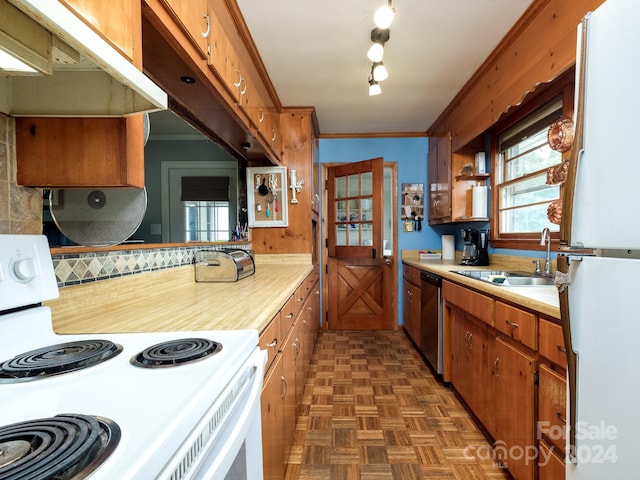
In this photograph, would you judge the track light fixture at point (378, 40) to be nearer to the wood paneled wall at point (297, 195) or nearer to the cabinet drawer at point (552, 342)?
the wood paneled wall at point (297, 195)

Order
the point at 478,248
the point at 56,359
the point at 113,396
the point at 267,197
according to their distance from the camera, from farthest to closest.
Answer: the point at 267,197, the point at 478,248, the point at 56,359, the point at 113,396

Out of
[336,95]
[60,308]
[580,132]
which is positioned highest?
[336,95]

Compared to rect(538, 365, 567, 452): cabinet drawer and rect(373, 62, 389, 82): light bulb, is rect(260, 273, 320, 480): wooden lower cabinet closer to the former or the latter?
rect(538, 365, 567, 452): cabinet drawer

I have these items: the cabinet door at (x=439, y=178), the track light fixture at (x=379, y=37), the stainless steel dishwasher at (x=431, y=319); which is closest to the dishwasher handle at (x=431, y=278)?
the stainless steel dishwasher at (x=431, y=319)

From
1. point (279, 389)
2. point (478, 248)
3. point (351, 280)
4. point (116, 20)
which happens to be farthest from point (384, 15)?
point (351, 280)

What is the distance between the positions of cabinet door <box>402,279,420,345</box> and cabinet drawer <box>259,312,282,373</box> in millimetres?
2169

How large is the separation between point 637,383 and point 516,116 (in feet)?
7.66

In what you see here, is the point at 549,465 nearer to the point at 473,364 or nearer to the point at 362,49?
the point at 473,364

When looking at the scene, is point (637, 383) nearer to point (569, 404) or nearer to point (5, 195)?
point (569, 404)

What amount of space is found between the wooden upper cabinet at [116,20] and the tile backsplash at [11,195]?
1.23 ft

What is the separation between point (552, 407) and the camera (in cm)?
121

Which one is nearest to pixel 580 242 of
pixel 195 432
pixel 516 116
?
pixel 195 432

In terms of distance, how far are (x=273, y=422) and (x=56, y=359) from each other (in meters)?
0.79

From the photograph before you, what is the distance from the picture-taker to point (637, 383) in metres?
0.72
